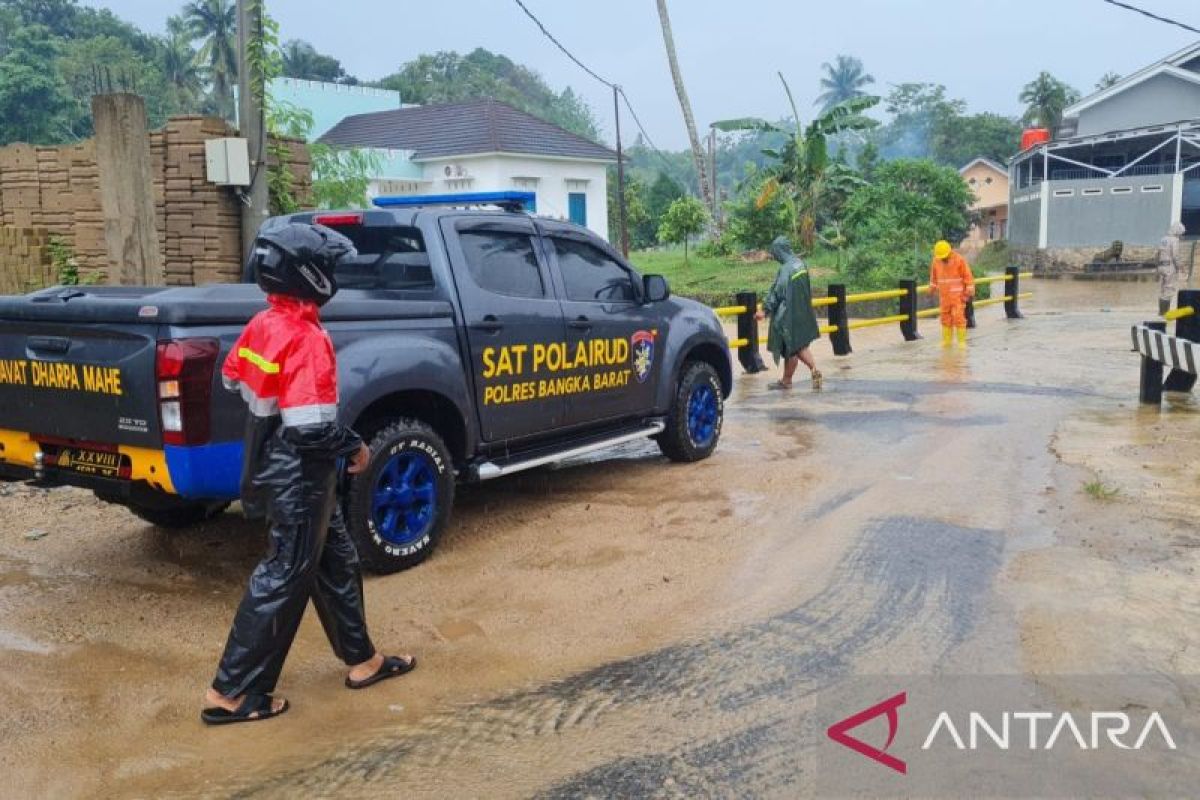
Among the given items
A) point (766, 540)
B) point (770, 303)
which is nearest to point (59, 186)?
point (770, 303)

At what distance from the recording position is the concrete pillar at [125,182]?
8719 mm

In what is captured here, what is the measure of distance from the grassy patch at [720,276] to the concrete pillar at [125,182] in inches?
638

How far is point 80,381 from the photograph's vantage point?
4551 mm

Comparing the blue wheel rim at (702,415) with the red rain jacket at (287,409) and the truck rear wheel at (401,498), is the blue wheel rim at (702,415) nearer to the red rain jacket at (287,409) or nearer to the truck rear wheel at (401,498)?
the truck rear wheel at (401,498)

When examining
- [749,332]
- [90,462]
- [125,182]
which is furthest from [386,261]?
[749,332]

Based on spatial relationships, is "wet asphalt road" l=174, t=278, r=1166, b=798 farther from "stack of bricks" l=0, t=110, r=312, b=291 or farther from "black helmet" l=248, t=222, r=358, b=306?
"stack of bricks" l=0, t=110, r=312, b=291

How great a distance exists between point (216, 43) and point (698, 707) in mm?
61246

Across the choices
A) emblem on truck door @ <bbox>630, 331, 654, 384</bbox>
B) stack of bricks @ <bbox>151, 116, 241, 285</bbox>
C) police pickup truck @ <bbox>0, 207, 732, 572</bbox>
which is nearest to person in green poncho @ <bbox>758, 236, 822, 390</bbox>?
police pickup truck @ <bbox>0, 207, 732, 572</bbox>

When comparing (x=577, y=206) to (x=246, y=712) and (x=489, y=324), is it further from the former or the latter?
(x=246, y=712)

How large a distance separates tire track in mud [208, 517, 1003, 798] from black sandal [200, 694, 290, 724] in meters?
0.43

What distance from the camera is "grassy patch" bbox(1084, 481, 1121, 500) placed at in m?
6.39

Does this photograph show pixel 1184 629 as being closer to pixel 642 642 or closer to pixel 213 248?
pixel 642 642

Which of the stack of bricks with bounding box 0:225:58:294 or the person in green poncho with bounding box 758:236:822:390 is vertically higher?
the stack of bricks with bounding box 0:225:58:294

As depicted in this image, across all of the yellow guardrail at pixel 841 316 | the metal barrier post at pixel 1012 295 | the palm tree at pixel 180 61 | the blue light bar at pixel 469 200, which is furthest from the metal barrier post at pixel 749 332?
the palm tree at pixel 180 61
